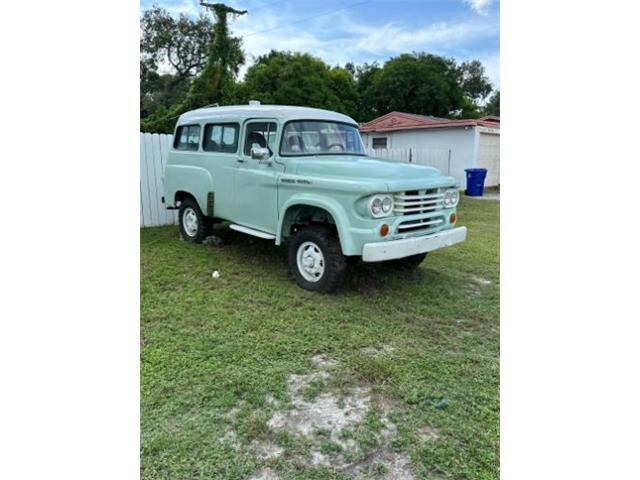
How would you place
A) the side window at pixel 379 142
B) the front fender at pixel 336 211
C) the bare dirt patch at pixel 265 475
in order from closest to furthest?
the bare dirt patch at pixel 265 475 < the front fender at pixel 336 211 < the side window at pixel 379 142

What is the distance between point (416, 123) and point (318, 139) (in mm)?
12360

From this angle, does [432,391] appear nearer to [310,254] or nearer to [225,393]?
[225,393]

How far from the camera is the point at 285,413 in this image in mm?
2457

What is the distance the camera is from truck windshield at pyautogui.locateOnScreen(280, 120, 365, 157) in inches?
190

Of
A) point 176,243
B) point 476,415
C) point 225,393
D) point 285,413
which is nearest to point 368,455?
point 285,413

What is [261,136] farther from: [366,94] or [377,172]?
[366,94]

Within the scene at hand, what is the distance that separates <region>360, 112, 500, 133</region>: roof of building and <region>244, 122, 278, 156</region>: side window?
36.7 feet

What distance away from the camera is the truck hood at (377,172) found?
401cm

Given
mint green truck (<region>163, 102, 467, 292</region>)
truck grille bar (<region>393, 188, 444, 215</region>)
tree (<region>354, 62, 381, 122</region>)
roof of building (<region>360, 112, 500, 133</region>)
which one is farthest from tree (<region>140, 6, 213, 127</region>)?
tree (<region>354, 62, 381, 122</region>)

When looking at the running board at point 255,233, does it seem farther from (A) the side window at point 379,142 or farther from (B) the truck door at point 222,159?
(A) the side window at point 379,142

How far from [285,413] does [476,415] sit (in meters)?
1.04

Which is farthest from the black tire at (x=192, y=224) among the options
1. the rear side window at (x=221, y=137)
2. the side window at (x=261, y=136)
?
the side window at (x=261, y=136)

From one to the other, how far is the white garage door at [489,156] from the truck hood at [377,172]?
482 inches
